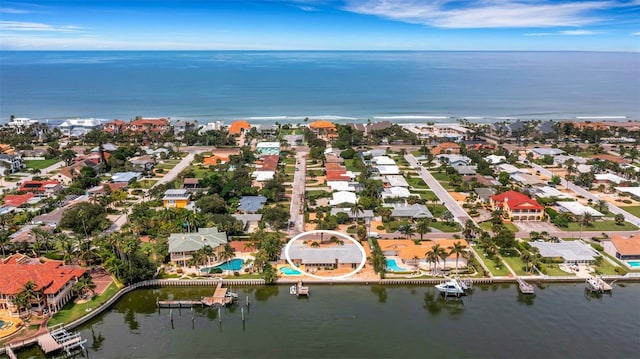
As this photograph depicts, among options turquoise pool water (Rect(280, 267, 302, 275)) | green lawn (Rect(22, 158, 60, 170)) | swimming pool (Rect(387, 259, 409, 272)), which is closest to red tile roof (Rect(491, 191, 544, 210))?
swimming pool (Rect(387, 259, 409, 272))

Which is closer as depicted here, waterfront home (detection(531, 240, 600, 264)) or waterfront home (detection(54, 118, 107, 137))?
waterfront home (detection(531, 240, 600, 264))

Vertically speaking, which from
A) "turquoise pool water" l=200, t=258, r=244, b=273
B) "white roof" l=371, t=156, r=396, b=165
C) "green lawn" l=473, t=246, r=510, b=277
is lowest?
"turquoise pool water" l=200, t=258, r=244, b=273

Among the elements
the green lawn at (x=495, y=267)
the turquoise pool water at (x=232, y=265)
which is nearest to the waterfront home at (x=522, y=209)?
the green lawn at (x=495, y=267)

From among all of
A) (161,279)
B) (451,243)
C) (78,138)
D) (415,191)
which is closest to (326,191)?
(415,191)

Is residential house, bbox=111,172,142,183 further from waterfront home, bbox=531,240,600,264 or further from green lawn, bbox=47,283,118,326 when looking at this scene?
waterfront home, bbox=531,240,600,264

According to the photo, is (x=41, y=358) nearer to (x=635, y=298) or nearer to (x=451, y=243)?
(x=451, y=243)

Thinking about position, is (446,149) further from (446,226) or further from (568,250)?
(568,250)
